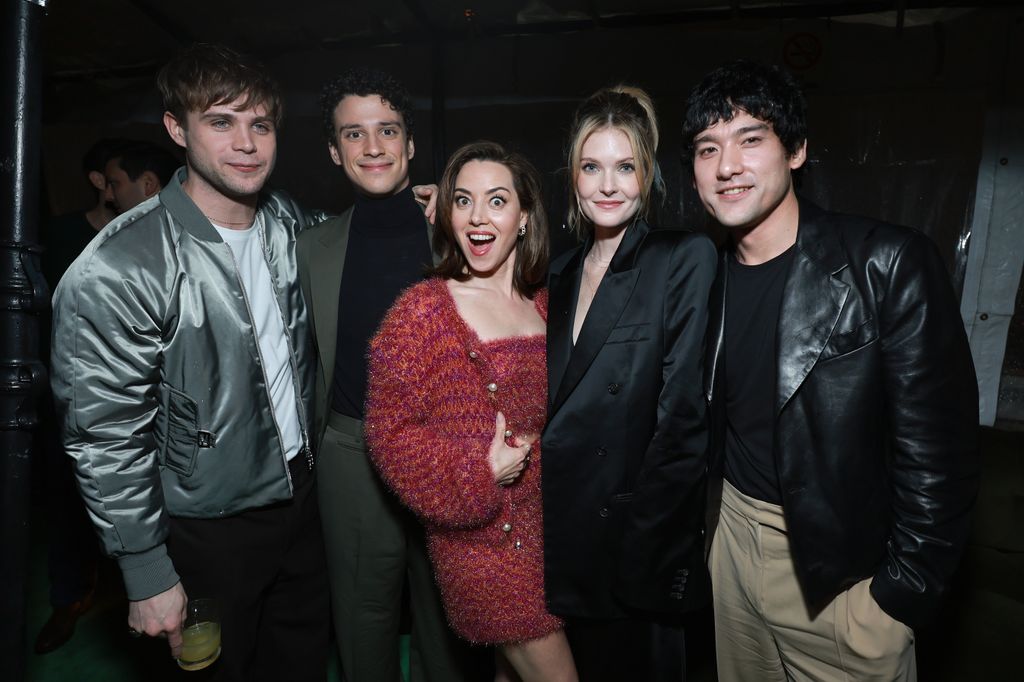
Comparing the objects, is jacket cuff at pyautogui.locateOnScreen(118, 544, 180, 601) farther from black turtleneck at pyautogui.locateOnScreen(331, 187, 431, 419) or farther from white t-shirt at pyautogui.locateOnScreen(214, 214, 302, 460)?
black turtleneck at pyautogui.locateOnScreen(331, 187, 431, 419)

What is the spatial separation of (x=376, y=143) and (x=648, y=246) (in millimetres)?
1195

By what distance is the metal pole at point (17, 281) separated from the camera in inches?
55.1

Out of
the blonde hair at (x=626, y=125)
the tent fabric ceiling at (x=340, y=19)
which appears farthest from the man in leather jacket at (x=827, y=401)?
the tent fabric ceiling at (x=340, y=19)

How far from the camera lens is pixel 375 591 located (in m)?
2.28

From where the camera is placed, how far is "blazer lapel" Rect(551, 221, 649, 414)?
70.5 inches

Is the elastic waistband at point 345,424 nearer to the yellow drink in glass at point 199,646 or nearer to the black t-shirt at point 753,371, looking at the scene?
the yellow drink in glass at point 199,646

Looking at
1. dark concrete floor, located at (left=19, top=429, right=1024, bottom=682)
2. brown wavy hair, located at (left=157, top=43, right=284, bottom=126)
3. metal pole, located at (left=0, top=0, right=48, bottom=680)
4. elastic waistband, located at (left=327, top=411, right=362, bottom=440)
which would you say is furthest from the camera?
dark concrete floor, located at (left=19, top=429, right=1024, bottom=682)

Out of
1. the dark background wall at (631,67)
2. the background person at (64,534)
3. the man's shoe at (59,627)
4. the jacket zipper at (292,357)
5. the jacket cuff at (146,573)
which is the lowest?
the man's shoe at (59,627)

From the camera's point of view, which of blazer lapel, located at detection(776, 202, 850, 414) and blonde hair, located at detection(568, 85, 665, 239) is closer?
blazer lapel, located at detection(776, 202, 850, 414)

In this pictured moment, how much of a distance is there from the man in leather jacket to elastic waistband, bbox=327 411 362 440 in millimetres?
1272

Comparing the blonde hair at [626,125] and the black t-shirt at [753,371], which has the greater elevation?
the blonde hair at [626,125]

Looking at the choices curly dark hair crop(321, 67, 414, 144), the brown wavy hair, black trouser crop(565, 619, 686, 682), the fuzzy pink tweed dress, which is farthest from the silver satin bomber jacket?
black trouser crop(565, 619, 686, 682)

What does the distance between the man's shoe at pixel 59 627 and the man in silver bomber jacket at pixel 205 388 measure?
5.60ft

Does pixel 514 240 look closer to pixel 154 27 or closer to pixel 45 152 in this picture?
pixel 154 27
